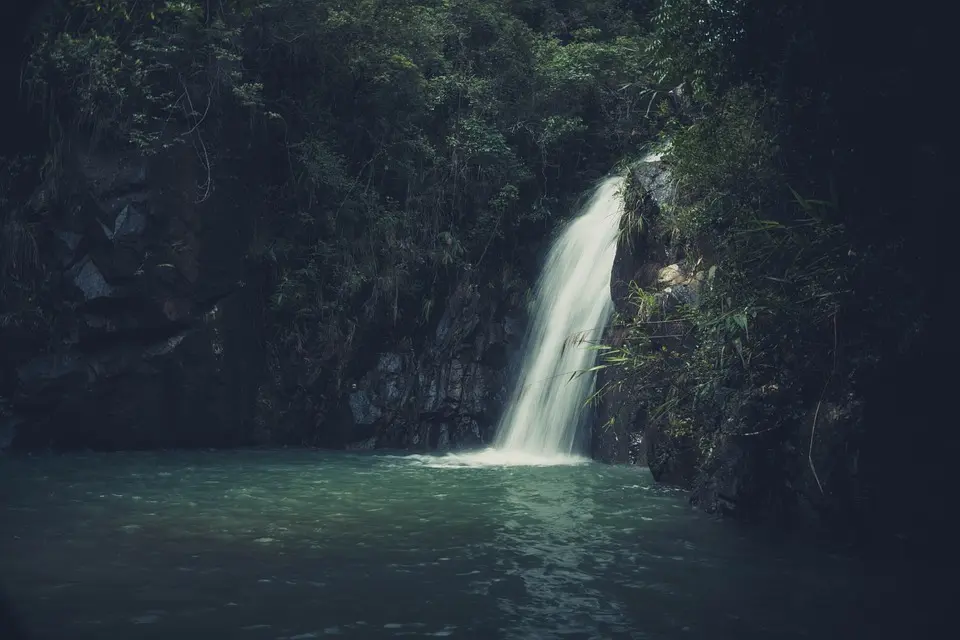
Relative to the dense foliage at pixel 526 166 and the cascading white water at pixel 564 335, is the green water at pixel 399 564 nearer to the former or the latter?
the dense foliage at pixel 526 166

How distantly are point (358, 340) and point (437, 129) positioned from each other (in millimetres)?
5240

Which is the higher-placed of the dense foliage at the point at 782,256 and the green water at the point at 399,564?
the dense foliage at the point at 782,256

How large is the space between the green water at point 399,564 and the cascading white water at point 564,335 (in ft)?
10.3

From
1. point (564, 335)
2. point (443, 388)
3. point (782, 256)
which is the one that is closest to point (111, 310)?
point (443, 388)

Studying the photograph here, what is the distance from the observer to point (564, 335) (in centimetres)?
1692

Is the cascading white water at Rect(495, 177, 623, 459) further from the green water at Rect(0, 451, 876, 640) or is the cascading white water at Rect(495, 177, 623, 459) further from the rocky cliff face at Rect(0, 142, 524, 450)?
the rocky cliff face at Rect(0, 142, 524, 450)

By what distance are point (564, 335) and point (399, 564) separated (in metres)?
9.12

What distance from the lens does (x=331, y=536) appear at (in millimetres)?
9539

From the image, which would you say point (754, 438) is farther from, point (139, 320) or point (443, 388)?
point (139, 320)

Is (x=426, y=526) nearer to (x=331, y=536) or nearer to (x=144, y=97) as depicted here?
(x=331, y=536)

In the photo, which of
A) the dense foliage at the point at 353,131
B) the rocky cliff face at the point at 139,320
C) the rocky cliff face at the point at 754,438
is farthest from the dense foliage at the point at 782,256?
the rocky cliff face at the point at 139,320

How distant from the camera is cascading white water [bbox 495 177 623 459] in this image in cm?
1617

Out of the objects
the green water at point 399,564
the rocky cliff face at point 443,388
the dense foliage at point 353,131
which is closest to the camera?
the green water at point 399,564

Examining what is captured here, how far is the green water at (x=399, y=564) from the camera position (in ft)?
21.9
